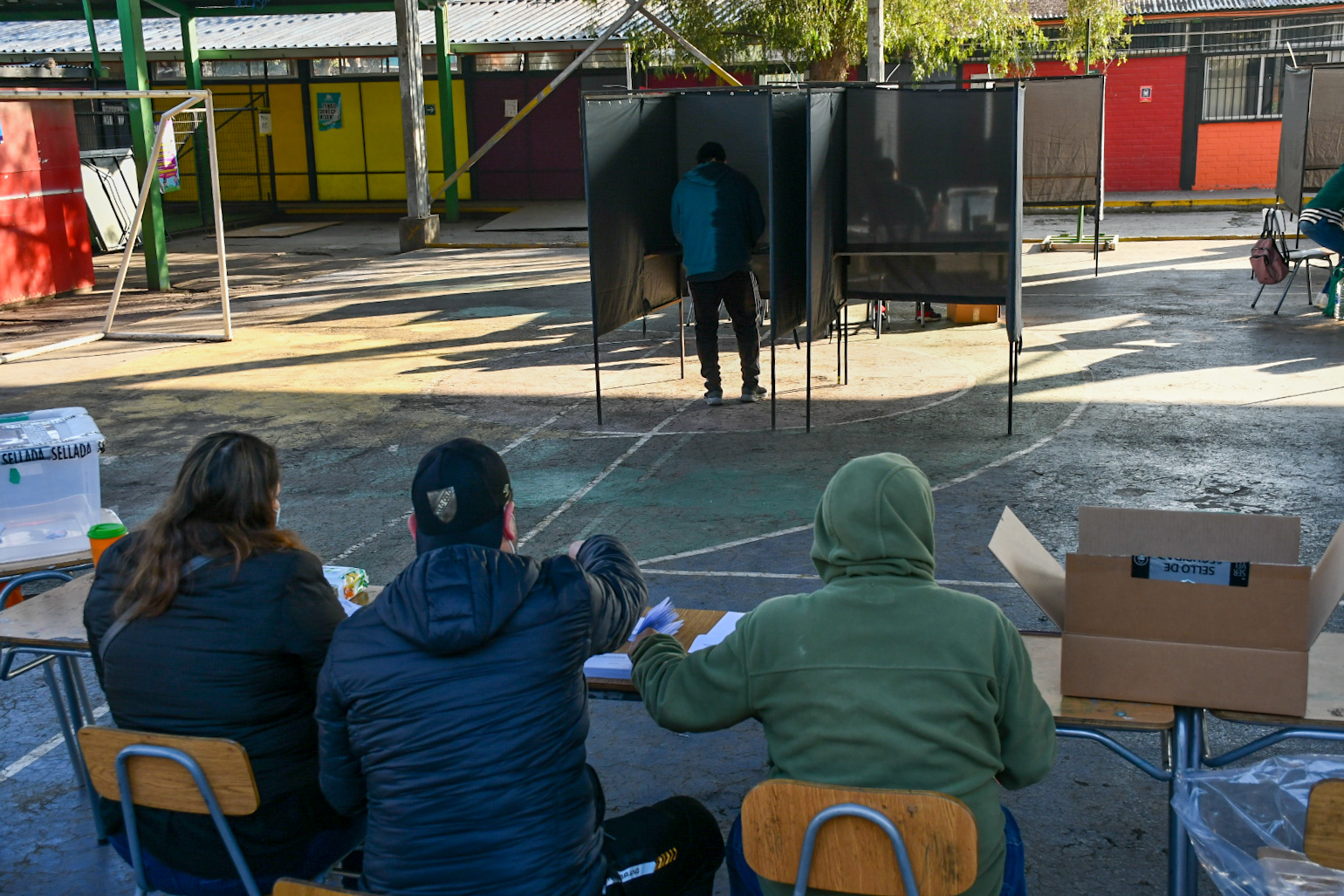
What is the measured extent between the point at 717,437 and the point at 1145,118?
18337 mm

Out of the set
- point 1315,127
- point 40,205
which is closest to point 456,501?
point 1315,127

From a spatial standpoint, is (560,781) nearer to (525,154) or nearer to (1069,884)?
(1069,884)

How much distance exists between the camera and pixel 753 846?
8.20 ft

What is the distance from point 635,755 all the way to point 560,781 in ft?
6.42

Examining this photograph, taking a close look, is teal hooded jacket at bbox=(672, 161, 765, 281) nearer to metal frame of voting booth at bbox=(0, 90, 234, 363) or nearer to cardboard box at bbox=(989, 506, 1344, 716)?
metal frame of voting booth at bbox=(0, 90, 234, 363)

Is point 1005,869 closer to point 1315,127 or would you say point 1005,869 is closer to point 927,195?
point 927,195

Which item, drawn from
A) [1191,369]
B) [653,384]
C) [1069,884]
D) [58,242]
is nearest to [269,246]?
[58,242]

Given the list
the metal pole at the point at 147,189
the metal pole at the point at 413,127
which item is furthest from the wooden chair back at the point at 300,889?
the metal pole at the point at 413,127

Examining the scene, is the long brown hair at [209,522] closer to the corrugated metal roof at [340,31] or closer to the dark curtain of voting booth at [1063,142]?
the dark curtain of voting booth at [1063,142]

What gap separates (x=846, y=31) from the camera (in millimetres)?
16016

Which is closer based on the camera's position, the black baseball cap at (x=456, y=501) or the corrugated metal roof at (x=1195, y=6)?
the black baseball cap at (x=456, y=501)

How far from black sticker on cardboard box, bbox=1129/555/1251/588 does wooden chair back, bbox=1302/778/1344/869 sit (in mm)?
493

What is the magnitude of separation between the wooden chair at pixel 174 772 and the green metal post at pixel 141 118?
1440 cm

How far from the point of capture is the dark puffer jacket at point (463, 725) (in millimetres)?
2525
